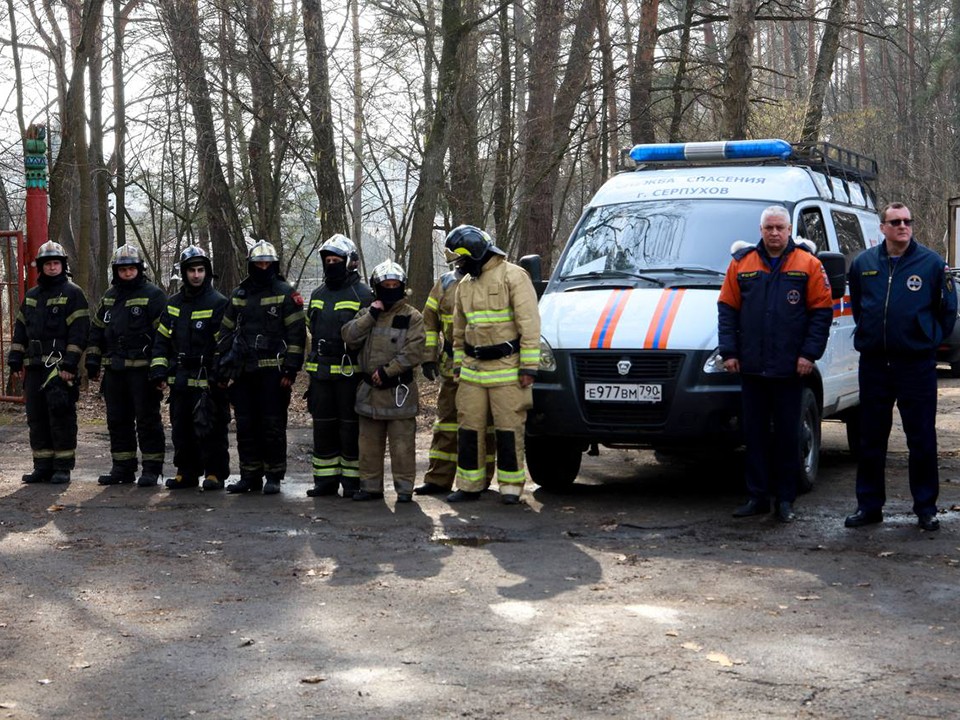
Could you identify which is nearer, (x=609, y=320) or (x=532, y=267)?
(x=609, y=320)

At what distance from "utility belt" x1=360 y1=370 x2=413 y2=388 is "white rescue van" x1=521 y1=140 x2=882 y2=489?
0.91 meters

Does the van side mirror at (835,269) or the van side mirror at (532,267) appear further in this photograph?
the van side mirror at (532,267)

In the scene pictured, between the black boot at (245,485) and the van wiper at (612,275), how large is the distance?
2.76 m

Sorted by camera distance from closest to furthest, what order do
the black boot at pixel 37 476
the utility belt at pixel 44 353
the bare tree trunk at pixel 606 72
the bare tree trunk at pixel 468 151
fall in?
1. the utility belt at pixel 44 353
2. the black boot at pixel 37 476
3. the bare tree trunk at pixel 468 151
4. the bare tree trunk at pixel 606 72

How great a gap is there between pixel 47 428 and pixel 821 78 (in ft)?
63.2

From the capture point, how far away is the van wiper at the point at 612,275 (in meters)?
8.95

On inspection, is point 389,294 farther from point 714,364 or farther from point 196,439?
point 714,364

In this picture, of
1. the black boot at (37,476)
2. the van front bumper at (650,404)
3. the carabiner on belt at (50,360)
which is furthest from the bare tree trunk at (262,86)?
the van front bumper at (650,404)

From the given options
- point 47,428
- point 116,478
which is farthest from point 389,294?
point 47,428

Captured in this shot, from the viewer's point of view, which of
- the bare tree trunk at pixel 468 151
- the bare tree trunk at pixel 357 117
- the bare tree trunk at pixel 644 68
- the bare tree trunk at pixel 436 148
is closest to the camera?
the bare tree trunk at pixel 436 148

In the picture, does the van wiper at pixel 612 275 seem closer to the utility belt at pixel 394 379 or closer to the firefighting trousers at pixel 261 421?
the utility belt at pixel 394 379

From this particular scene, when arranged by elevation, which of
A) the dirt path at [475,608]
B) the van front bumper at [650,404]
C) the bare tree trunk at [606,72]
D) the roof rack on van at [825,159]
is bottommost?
the dirt path at [475,608]

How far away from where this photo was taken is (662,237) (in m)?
9.36

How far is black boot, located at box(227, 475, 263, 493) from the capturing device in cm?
959
